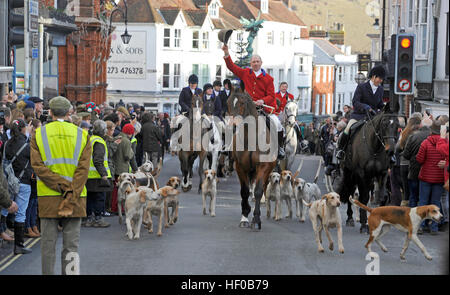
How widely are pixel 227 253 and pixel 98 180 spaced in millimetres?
3693

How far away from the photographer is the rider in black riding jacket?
15735 mm

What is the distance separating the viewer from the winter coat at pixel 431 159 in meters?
14.5

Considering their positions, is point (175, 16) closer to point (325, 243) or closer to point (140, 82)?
point (140, 82)

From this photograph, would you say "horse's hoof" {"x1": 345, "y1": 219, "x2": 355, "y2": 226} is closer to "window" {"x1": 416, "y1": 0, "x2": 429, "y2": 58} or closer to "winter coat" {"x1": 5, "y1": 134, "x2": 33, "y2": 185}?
"winter coat" {"x1": 5, "y1": 134, "x2": 33, "y2": 185}

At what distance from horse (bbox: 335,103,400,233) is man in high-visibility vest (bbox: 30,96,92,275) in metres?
6.33

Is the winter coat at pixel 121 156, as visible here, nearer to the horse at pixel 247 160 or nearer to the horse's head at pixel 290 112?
the horse at pixel 247 160

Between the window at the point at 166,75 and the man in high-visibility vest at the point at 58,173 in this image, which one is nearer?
the man in high-visibility vest at the point at 58,173

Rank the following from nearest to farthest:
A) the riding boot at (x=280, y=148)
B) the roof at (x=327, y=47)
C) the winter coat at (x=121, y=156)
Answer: the riding boot at (x=280, y=148)
the winter coat at (x=121, y=156)
the roof at (x=327, y=47)

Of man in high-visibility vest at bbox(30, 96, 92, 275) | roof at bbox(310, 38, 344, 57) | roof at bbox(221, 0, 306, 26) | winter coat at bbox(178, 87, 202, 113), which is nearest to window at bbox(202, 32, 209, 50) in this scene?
roof at bbox(221, 0, 306, 26)

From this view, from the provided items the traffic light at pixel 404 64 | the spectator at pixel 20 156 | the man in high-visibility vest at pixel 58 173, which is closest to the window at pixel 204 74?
the traffic light at pixel 404 64

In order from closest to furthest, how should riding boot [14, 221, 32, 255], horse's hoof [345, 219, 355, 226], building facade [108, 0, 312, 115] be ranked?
riding boot [14, 221, 32, 255] → horse's hoof [345, 219, 355, 226] → building facade [108, 0, 312, 115]

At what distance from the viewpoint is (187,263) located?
37.7 ft

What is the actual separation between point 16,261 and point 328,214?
4.43m

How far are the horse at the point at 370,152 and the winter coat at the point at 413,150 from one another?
1.67 ft
